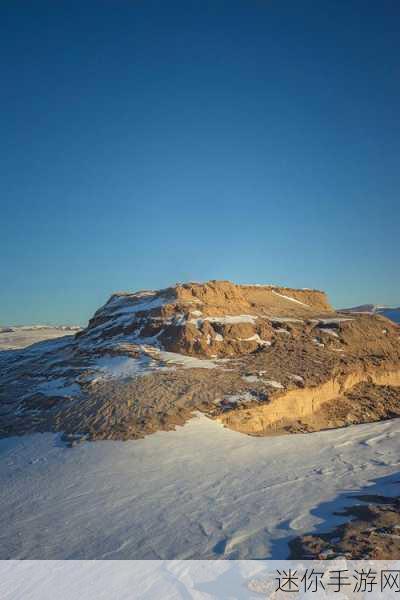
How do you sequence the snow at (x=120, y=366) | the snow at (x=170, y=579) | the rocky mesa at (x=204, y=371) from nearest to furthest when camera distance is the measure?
1. the snow at (x=170, y=579)
2. the rocky mesa at (x=204, y=371)
3. the snow at (x=120, y=366)

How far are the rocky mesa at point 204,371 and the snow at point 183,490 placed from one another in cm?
84

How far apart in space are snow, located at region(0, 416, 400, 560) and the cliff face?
14.6 feet

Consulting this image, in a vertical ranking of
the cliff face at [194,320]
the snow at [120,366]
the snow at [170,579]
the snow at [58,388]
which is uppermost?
the cliff face at [194,320]

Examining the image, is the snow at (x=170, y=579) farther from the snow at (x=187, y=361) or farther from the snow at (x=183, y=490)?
the snow at (x=187, y=361)

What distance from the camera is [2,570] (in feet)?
13.9

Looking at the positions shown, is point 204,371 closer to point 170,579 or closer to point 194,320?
point 194,320

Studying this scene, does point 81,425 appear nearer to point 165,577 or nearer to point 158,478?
point 158,478

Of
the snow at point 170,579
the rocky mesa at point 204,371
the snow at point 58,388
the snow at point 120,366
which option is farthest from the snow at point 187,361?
the snow at point 170,579

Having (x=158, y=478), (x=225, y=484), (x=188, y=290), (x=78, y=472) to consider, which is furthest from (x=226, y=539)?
(x=188, y=290)

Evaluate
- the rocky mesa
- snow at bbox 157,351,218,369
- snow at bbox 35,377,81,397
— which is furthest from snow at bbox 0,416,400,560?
snow at bbox 157,351,218,369

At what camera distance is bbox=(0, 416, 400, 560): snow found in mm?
4520

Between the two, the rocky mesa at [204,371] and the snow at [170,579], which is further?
the rocky mesa at [204,371]

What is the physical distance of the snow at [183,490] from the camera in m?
4.52

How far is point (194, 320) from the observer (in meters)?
13.7
